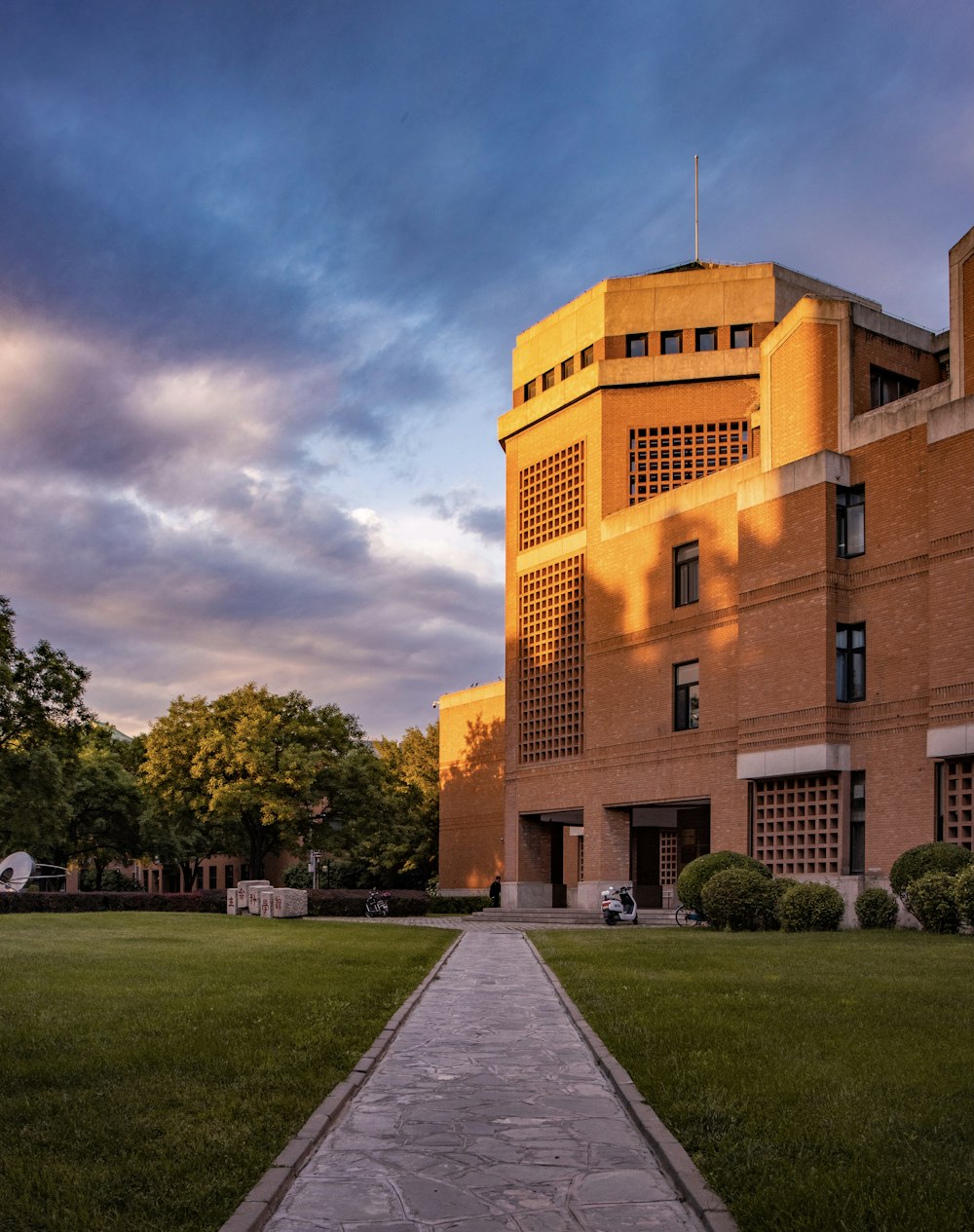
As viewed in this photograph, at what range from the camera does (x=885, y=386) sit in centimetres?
3572

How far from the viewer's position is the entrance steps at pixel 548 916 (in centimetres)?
3869

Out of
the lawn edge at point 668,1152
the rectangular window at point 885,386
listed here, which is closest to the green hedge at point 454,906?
the rectangular window at point 885,386

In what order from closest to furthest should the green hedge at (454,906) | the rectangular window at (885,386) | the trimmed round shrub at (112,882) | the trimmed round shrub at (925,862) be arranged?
1. the trimmed round shrub at (925,862)
2. the rectangular window at (885,386)
3. the green hedge at (454,906)
4. the trimmed round shrub at (112,882)

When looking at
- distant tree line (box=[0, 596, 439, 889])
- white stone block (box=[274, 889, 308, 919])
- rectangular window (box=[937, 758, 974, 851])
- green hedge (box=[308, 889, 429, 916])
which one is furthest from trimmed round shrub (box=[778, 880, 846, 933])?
distant tree line (box=[0, 596, 439, 889])

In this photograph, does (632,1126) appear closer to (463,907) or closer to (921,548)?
(921,548)

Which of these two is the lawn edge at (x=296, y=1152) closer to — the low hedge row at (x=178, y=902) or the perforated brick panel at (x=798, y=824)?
the perforated brick panel at (x=798, y=824)

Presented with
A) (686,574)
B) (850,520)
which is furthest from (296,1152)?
(686,574)

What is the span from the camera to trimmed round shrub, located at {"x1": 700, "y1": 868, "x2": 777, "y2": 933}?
93.2ft

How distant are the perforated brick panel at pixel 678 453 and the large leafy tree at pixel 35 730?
853 inches

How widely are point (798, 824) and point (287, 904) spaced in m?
15.7

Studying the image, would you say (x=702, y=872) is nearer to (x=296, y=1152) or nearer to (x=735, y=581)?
(x=735, y=581)

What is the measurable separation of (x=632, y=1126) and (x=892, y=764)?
25.5 metres

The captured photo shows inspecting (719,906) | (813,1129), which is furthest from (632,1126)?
(719,906)

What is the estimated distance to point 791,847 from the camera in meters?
34.3
